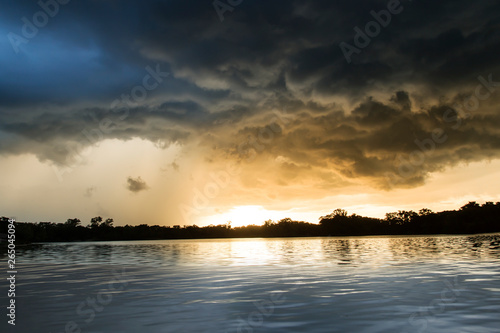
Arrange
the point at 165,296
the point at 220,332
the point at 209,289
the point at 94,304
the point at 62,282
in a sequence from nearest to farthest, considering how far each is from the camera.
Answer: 1. the point at 220,332
2. the point at 94,304
3. the point at 165,296
4. the point at 209,289
5. the point at 62,282

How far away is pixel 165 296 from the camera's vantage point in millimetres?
21172

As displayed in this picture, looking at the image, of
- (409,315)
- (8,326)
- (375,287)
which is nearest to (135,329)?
(8,326)

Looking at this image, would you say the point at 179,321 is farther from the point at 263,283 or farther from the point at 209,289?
the point at 263,283

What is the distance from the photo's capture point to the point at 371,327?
13344 millimetres

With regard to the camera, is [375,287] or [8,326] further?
[375,287]

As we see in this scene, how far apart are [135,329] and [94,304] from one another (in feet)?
21.2

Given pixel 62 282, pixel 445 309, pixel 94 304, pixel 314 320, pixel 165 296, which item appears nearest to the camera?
pixel 314 320

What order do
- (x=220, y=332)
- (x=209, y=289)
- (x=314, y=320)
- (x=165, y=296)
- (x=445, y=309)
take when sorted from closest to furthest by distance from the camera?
1. (x=220, y=332)
2. (x=314, y=320)
3. (x=445, y=309)
4. (x=165, y=296)
5. (x=209, y=289)

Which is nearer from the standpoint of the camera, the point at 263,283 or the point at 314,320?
the point at 314,320

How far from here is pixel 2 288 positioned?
2528 cm

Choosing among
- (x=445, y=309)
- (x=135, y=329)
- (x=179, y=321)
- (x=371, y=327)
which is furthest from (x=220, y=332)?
(x=445, y=309)

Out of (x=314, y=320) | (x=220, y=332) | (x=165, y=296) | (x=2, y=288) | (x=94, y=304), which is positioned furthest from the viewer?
(x=2, y=288)

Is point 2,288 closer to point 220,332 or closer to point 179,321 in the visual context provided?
point 179,321

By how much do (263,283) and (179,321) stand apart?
12103mm
